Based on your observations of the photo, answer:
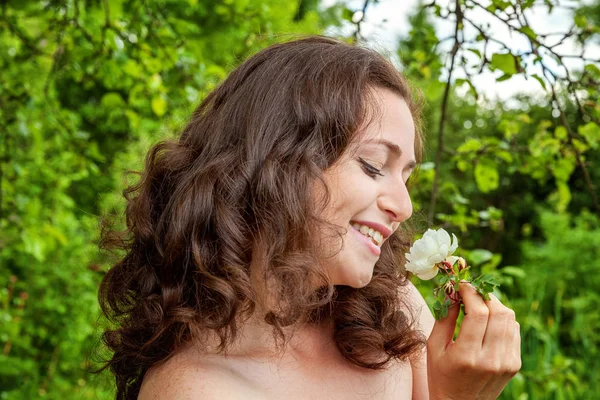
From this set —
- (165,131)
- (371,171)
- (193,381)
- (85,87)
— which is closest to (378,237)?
(371,171)

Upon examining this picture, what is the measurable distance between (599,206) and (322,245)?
43.3 inches

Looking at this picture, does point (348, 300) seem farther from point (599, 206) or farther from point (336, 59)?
point (599, 206)

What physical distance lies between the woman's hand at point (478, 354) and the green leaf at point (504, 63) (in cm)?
69

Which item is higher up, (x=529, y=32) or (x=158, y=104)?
(x=529, y=32)

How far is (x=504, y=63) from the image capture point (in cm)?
188

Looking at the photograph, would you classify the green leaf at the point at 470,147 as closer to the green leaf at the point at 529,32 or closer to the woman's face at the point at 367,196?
the green leaf at the point at 529,32

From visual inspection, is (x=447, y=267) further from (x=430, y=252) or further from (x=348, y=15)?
(x=348, y=15)

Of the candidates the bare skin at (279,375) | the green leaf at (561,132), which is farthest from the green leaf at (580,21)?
the bare skin at (279,375)

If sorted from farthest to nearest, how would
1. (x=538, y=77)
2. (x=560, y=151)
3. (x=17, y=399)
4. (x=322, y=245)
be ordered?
1. (x=17, y=399)
2. (x=560, y=151)
3. (x=538, y=77)
4. (x=322, y=245)

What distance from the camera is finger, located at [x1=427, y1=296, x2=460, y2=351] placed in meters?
1.48

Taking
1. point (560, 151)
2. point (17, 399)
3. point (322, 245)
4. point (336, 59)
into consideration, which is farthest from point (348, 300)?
point (17, 399)

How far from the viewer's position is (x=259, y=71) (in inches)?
Answer: 67.0

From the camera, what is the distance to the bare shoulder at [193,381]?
57.6 inches

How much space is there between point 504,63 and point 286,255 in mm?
797
